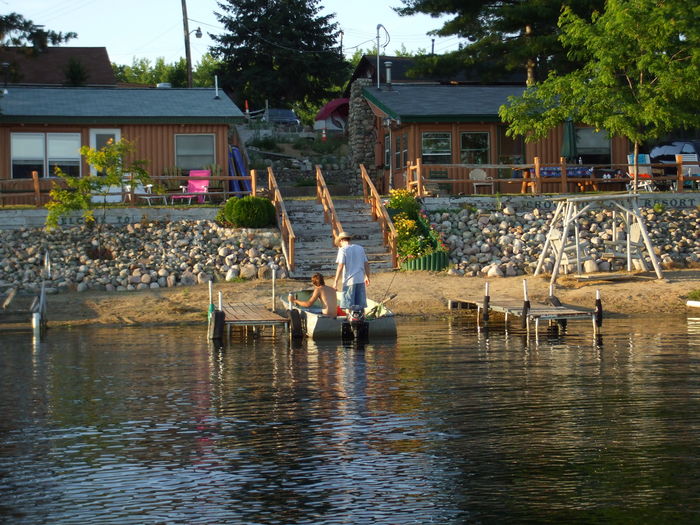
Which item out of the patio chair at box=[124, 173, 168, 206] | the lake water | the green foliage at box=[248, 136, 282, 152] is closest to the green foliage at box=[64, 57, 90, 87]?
the green foliage at box=[248, 136, 282, 152]

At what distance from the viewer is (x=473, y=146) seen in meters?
36.3

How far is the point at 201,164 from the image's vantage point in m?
35.2

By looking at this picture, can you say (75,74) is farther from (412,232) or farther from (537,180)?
(537,180)

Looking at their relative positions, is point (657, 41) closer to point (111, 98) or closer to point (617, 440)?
point (111, 98)

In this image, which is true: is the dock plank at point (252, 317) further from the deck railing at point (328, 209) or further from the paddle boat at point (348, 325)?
the deck railing at point (328, 209)

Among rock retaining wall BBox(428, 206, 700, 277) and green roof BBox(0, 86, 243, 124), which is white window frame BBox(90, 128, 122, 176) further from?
rock retaining wall BBox(428, 206, 700, 277)

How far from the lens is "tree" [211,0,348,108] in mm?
58625

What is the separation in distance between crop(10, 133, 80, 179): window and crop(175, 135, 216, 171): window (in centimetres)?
331

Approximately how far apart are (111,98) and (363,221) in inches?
444

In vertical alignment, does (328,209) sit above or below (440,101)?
below

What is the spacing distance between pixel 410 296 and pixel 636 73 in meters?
10.6

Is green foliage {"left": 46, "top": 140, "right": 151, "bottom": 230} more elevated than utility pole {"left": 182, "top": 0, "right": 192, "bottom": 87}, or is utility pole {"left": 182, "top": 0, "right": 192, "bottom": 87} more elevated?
utility pole {"left": 182, "top": 0, "right": 192, "bottom": 87}

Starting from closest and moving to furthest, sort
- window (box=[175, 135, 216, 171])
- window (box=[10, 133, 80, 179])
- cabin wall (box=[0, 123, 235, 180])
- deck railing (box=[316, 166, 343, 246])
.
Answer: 1. deck railing (box=[316, 166, 343, 246])
2. window (box=[10, 133, 80, 179])
3. cabin wall (box=[0, 123, 235, 180])
4. window (box=[175, 135, 216, 171])

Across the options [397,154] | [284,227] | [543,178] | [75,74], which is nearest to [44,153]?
[284,227]
